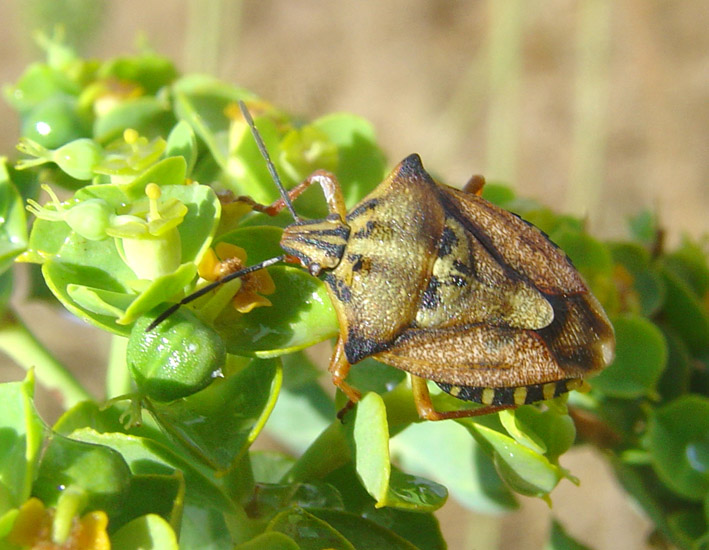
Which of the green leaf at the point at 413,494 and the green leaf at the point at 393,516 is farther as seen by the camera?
the green leaf at the point at 393,516

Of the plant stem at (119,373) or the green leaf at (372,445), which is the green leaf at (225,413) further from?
the plant stem at (119,373)

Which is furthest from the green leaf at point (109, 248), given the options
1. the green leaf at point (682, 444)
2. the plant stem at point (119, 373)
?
the green leaf at point (682, 444)

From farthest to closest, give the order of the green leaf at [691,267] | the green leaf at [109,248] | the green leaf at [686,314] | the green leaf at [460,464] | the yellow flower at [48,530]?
the green leaf at [691,267] → the green leaf at [686,314] → the green leaf at [460,464] → the green leaf at [109,248] → the yellow flower at [48,530]

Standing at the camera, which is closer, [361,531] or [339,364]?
[361,531]

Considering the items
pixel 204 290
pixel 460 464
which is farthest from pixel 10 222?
pixel 460 464

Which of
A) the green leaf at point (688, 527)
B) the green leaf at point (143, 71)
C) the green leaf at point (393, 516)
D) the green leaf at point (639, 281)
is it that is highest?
the green leaf at point (143, 71)

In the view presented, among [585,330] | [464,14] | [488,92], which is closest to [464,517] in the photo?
[488,92]

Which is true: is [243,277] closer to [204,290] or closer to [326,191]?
[204,290]
